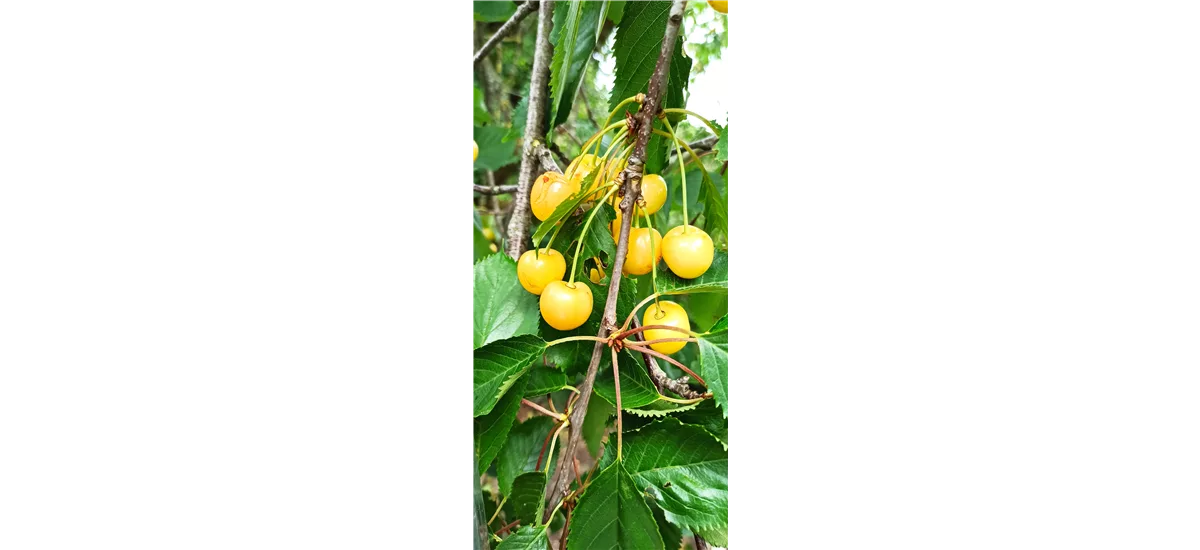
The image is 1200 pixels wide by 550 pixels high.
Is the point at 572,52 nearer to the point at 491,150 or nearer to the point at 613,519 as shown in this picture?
the point at 613,519

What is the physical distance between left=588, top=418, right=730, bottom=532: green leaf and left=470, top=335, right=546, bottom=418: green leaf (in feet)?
0.23

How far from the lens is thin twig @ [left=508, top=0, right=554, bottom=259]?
18.6 inches

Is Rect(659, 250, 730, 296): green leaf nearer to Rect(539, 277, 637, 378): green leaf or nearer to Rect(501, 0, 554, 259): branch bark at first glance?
Rect(539, 277, 637, 378): green leaf

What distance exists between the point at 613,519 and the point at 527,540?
0.04 m

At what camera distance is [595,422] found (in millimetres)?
481

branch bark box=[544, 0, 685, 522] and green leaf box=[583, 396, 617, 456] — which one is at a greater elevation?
branch bark box=[544, 0, 685, 522]

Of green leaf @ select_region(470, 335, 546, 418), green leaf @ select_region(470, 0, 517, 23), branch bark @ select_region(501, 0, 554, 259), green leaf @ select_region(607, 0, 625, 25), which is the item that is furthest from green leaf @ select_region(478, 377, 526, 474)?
green leaf @ select_region(470, 0, 517, 23)

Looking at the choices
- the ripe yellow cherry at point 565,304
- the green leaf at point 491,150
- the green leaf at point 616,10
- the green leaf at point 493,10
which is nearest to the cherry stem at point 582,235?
the ripe yellow cherry at point 565,304

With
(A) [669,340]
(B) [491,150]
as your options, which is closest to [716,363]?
(A) [669,340]

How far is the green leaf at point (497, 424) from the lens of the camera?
37cm

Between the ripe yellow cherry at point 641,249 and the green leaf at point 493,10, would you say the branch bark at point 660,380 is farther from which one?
the green leaf at point 493,10
